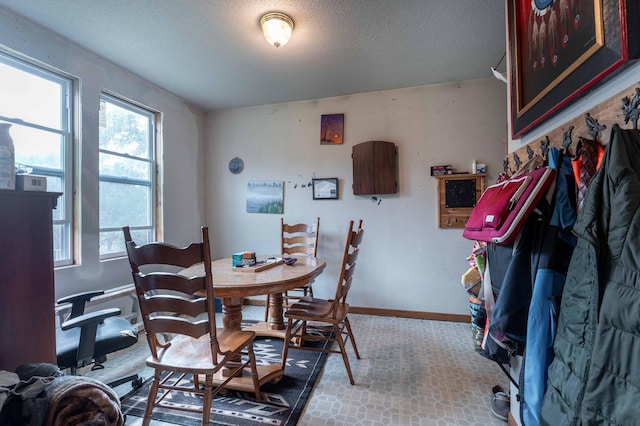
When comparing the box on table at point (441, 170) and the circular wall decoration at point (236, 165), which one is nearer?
the box on table at point (441, 170)

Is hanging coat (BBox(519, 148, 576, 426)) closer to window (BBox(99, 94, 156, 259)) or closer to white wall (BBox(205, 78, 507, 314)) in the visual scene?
white wall (BBox(205, 78, 507, 314))

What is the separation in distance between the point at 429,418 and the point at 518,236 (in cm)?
122

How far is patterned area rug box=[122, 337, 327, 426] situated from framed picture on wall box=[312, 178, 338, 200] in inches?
72.5

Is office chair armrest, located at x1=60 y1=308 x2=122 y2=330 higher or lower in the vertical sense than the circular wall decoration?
lower

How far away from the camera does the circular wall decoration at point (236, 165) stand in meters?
3.67

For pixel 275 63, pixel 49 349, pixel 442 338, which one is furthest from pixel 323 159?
pixel 49 349

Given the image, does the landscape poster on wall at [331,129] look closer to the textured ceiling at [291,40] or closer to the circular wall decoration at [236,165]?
the textured ceiling at [291,40]

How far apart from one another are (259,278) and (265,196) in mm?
1930

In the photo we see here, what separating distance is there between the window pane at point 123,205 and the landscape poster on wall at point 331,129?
2.08m

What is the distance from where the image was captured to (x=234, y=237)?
3.71m

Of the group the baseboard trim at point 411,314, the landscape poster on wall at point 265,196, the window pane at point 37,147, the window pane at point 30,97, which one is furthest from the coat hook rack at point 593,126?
the window pane at point 30,97

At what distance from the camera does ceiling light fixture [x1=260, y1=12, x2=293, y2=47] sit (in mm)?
1896

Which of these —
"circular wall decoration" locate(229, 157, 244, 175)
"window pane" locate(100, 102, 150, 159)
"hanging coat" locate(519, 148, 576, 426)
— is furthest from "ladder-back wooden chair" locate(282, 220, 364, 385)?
"window pane" locate(100, 102, 150, 159)

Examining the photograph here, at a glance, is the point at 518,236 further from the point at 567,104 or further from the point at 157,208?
the point at 157,208
